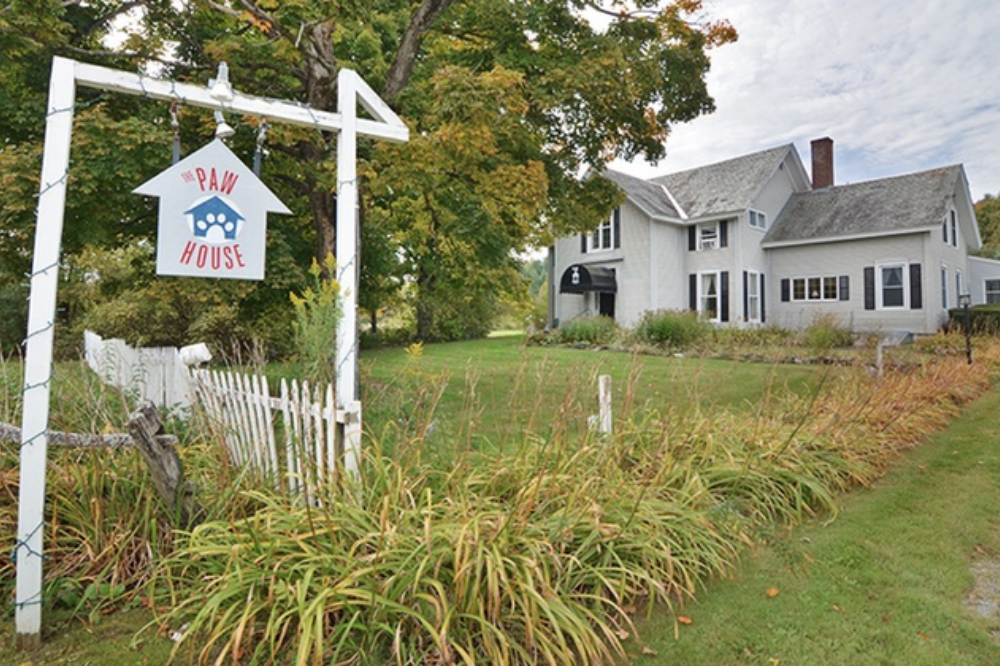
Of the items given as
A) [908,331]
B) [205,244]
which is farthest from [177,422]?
[908,331]

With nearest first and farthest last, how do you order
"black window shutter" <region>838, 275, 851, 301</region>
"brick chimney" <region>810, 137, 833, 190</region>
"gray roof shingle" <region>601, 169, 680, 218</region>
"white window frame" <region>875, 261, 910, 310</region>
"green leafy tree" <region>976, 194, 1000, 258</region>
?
"white window frame" <region>875, 261, 910, 310</region> < "black window shutter" <region>838, 275, 851, 301</region> < "gray roof shingle" <region>601, 169, 680, 218</region> < "brick chimney" <region>810, 137, 833, 190</region> < "green leafy tree" <region>976, 194, 1000, 258</region>

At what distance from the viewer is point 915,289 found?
17.2m

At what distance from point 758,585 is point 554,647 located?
1477 mm

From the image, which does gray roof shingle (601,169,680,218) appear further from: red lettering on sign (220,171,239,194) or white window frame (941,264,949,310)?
red lettering on sign (220,171,239,194)

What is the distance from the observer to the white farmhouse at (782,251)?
695 inches

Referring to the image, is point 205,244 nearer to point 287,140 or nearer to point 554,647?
point 554,647

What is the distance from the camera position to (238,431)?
11.6 ft

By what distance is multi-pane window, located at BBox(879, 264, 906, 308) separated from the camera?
17.6 m

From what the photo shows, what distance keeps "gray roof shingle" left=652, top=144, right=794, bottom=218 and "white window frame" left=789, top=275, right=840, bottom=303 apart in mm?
3672

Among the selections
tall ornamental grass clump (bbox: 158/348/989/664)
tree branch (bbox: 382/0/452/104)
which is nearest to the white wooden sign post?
tall ornamental grass clump (bbox: 158/348/989/664)

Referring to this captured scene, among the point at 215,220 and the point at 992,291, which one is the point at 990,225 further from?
the point at 215,220

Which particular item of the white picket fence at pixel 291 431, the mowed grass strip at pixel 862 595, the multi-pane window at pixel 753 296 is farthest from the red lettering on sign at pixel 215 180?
the multi-pane window at pixel 753 296

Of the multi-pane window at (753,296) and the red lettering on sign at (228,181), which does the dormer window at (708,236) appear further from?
the red lettering on sign at (228,181)

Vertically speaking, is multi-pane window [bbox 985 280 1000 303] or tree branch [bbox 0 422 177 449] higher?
multi-pane window [bbox 985 280 1000 303]
